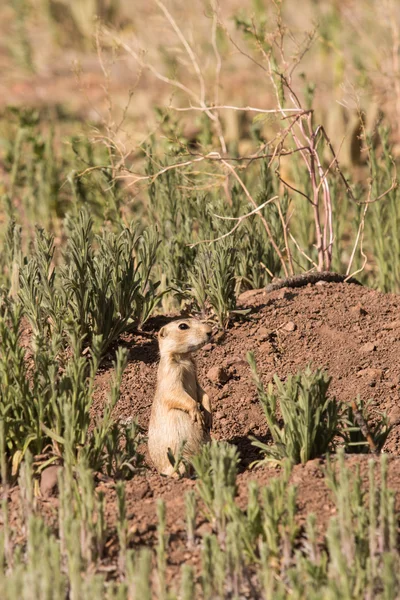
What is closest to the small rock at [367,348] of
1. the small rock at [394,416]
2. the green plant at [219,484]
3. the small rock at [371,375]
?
the small rock at [371,375]

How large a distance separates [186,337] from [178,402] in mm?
326

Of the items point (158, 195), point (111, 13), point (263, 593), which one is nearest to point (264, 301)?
point (158, 195)

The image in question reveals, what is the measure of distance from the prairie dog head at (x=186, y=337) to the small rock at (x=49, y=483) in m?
0.84

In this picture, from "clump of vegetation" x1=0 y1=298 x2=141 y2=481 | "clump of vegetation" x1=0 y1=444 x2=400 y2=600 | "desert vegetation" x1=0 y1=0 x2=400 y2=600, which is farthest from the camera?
"clump of vegetation" x1=0 y1=298 x2=141 y2=481

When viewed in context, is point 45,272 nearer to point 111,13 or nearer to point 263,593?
point 263,593

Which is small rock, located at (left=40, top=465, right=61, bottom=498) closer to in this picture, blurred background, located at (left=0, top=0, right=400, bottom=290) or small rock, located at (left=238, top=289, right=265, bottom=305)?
small rock, located at (left=238, top=289, right=265, bottom=305)

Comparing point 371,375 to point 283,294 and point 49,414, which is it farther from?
point 49,414

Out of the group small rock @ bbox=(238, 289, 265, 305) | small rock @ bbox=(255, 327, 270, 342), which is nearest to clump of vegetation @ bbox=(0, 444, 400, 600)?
small rock @ bbox=(255, 327, 270, 342)

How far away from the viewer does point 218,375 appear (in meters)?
5.07

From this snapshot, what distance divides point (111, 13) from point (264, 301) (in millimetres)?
11530

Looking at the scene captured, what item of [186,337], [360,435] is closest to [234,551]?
[360,435]

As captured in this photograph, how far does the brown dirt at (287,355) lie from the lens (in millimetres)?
4875

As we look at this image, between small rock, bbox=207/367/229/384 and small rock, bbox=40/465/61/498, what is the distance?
130 cm

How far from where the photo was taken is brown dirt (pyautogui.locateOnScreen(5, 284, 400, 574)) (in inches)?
192
